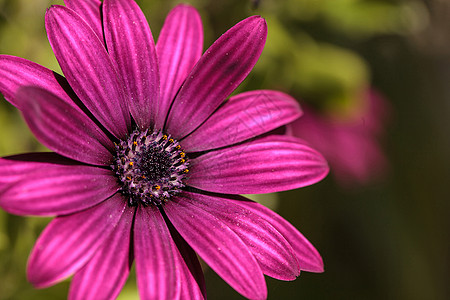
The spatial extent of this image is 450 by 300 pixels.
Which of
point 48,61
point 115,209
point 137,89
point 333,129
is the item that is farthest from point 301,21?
point 115,209

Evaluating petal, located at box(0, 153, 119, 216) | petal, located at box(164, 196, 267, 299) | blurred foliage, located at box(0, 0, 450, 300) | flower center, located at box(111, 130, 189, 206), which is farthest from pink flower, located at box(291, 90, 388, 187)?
petal, located at box(0, 153, 119, 216)

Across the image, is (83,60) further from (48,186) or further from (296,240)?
(296,240)

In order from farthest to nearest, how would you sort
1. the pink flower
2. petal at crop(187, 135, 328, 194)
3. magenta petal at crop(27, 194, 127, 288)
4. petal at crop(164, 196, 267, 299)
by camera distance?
1. the pink flower
2. petal at crop(187, 135, 328, 194)
3. petal at crop(164, 196, 267, 299)
4. magenta petal at crop(27, 194, 127, 288)

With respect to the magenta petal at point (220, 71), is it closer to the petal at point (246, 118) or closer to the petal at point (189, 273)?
the petal at point (246, 118)

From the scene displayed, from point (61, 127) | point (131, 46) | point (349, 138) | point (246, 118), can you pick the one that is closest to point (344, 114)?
point (349, 138)

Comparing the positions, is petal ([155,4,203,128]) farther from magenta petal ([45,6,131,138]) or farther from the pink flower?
the pink flower

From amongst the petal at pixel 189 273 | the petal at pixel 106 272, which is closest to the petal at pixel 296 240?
the petal at pixel 189 273
